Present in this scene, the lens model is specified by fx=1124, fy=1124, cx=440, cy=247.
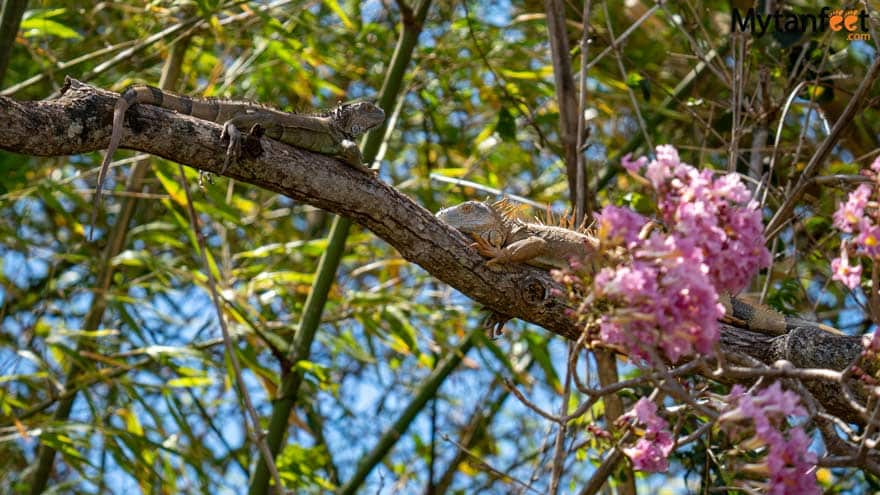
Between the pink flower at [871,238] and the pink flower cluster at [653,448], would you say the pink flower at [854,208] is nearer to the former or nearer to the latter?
the pink flower at [871,238]

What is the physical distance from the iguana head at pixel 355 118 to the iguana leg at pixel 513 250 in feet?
1.98

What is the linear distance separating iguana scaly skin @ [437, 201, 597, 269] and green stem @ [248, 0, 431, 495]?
104 centimetres

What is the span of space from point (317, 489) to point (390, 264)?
4.55 feet

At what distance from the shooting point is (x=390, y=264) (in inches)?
252

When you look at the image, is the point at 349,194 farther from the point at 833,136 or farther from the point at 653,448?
the point at 833,136

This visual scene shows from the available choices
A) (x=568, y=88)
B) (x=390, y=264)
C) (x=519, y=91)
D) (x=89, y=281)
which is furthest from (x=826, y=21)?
(x=89, y=281)

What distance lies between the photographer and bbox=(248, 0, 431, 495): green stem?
521cm

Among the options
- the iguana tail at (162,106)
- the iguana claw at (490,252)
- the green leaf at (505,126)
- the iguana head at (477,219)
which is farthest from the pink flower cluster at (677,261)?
the green leaf at (505,126)

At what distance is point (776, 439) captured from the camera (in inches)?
82.2

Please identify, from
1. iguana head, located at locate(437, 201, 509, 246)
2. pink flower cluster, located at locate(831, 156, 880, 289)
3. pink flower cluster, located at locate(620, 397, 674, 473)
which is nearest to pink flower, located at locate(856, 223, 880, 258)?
pink flower cluster, located at locate(831, 156, 880, 289)

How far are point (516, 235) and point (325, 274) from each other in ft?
4.85

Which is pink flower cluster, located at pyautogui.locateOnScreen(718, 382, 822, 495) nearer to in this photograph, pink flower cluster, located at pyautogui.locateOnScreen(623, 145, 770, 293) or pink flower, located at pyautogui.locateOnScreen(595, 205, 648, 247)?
pink flower cluster, located at pyautogui.locateOnScreen(623, 145, 770, 293)

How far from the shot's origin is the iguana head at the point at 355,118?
3904 mm

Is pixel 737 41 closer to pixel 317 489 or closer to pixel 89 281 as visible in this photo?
pixel 317 489
